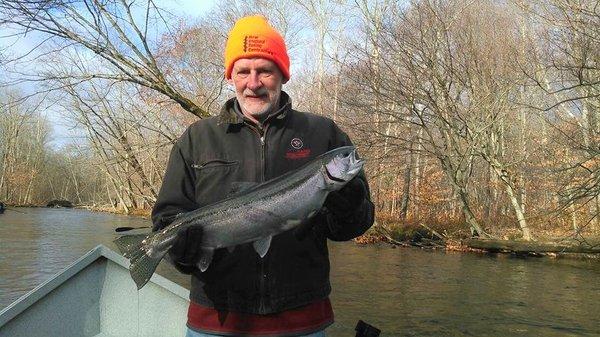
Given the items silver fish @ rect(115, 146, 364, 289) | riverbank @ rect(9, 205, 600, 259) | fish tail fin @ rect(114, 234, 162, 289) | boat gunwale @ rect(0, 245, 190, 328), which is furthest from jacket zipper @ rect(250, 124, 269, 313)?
riverbank @ rect(9, 205, 600, 259)

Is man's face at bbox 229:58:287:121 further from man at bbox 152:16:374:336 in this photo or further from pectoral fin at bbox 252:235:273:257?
pectoral fin at bbox 252:235:273:257

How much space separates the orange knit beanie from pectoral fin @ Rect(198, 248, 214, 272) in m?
0.92

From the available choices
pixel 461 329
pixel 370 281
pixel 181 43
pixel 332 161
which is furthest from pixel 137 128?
pixel 332 161

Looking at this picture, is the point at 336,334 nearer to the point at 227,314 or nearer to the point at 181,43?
the point at 227,314

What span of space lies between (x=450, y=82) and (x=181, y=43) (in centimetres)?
966

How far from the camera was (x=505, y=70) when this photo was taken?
61.7ft

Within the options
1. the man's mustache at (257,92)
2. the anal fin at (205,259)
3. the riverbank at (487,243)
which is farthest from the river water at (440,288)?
the man's mustache at (257,92)

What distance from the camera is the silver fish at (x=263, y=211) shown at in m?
2.23

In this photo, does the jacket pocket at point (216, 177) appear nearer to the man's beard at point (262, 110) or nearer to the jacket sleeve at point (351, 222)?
the man's beard at point (262, 110)

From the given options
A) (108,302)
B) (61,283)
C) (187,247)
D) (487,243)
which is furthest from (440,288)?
(187,247)

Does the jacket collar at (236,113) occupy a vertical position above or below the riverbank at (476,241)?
above

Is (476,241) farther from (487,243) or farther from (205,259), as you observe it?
(205,259)

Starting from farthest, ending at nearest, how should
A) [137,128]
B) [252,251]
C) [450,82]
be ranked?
[450,82] → [137,128] → [252,251]

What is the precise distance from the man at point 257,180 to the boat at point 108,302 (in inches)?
129
